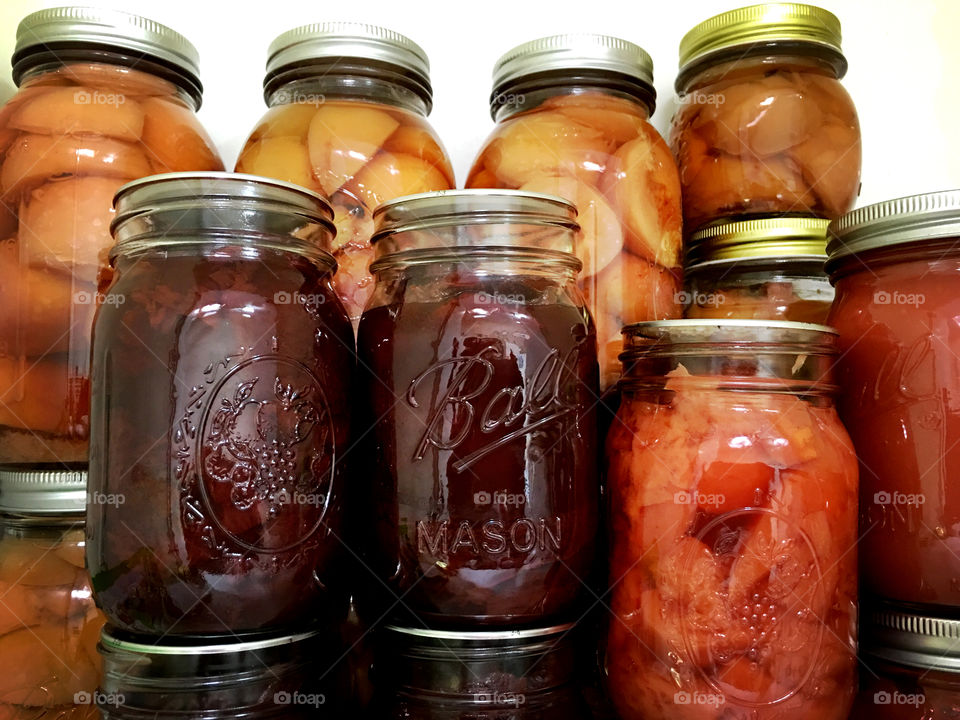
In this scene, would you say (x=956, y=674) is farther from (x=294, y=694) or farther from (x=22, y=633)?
(x=22, y=633)

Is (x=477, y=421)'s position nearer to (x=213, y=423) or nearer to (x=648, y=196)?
(x=213, y=423)

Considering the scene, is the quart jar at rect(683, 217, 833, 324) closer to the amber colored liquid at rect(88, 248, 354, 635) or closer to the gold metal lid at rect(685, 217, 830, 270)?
the gold metal lid at rect(685, 217, 830, 270)

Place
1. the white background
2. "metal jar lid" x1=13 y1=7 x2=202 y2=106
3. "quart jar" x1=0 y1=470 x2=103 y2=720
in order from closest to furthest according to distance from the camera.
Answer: "quart jar" x1=0 y1=470 x2=103 y2=720, "metal jar lid" x1=13 y1=7 x2=202 y2=106, the white background

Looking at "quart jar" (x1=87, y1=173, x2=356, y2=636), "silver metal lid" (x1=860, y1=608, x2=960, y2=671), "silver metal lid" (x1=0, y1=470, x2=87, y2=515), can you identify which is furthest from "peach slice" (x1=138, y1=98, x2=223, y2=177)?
"silver metal lid" (x1=860, y1=608, x2=960, y2=671)

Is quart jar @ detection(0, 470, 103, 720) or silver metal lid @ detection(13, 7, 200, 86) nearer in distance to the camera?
quart jar @ detection(0, 470, 103, 720)

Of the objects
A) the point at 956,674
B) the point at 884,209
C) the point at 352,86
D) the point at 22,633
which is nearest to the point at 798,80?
the point at 884,209

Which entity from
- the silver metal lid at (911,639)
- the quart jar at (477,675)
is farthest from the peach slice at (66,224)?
the silver metal lid at (911,639)
